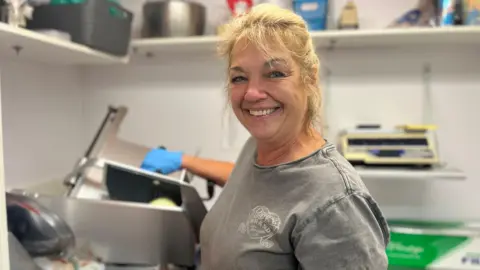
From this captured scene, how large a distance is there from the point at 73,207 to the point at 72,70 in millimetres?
930

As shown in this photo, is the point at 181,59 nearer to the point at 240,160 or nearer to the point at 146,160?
the point at 146,160

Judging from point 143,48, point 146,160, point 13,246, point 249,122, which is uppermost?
point 143,48

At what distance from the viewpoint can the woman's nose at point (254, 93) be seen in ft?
3.10

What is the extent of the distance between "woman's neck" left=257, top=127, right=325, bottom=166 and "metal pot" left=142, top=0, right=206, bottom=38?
0.96m

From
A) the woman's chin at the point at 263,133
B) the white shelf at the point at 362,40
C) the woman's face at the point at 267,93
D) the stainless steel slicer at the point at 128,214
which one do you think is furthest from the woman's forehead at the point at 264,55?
the white shelf at the point at 362,40

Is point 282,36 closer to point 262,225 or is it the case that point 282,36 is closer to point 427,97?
point 262,225

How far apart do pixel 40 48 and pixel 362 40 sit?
3.87 ft

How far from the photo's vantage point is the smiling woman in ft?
2.80

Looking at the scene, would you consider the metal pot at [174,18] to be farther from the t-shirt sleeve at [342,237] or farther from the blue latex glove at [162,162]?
the t-shirt sleeve at [342,237]

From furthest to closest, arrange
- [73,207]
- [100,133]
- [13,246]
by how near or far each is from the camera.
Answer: [100,133] < [73,207] < [13,246]

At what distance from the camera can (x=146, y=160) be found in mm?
1607

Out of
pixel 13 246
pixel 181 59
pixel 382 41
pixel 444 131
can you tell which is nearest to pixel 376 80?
pixel 382 41

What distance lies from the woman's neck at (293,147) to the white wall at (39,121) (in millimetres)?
1130

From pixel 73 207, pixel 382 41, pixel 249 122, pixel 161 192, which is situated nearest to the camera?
pixel 249 122
